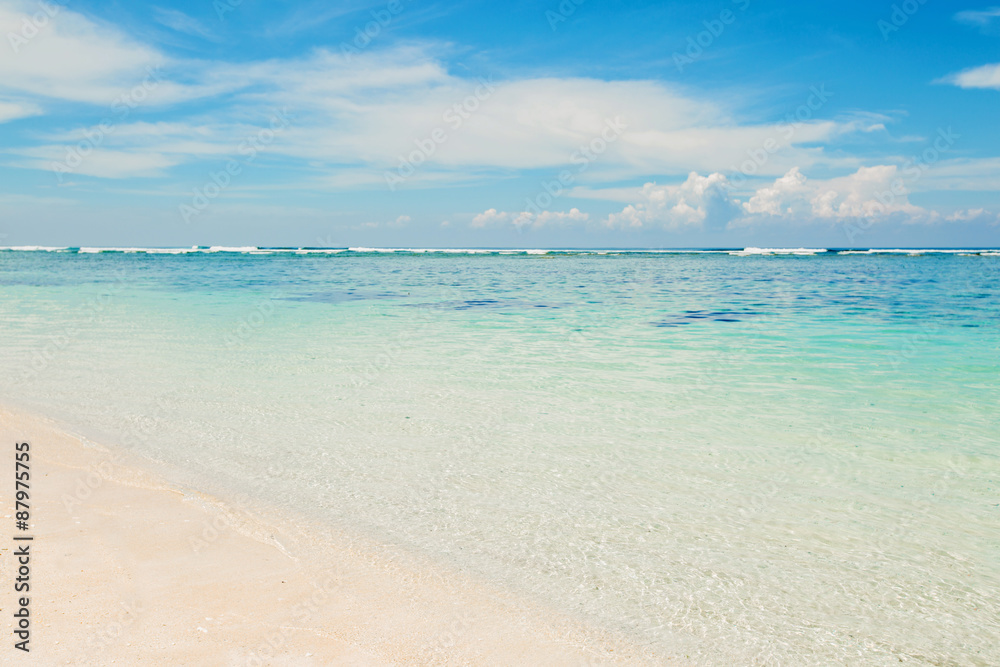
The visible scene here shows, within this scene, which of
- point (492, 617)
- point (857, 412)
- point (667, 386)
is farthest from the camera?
point (667, 386)

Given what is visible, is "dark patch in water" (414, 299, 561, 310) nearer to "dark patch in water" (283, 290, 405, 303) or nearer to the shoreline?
"dark patch in water" (283, 290, 405, 303)

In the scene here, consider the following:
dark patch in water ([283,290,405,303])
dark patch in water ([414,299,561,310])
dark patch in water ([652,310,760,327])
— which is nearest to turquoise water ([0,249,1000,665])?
dark patch in water ([652,310,760,327])

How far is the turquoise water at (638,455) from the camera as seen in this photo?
146 inches

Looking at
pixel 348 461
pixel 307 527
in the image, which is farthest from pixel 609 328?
pixel 307 527

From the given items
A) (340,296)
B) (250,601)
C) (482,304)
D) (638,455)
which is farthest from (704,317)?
(250,601)

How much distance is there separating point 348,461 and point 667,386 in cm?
501

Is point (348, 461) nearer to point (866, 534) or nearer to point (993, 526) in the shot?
point (866, 534)

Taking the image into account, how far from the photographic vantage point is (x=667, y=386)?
9.20 meters

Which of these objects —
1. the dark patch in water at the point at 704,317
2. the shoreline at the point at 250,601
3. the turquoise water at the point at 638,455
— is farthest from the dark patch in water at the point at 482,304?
the shoreline at the point at 250,601

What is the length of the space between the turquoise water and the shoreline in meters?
0.30

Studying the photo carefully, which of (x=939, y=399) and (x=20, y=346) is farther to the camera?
(x=20, y=346)

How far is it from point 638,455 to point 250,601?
3.83 meters

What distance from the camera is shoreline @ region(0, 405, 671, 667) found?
3092mm

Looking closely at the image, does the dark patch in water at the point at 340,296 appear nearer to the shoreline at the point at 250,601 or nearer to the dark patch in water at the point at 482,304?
the dark patch in water at the point at 482,304
